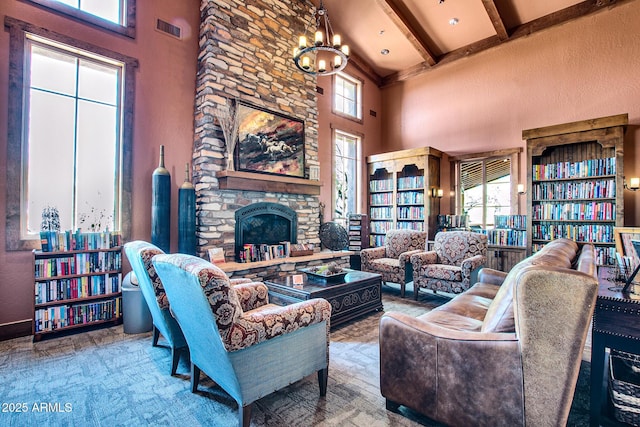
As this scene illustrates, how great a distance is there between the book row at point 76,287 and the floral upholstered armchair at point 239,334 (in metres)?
1.97

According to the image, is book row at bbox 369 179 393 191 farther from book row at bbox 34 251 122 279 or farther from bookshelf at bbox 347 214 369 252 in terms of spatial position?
book row at bbox 34 251 122 279

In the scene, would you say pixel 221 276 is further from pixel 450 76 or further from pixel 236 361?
pixel 450 76

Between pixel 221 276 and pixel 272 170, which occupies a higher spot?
pixel 272 170

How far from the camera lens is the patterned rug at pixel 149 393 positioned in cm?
183

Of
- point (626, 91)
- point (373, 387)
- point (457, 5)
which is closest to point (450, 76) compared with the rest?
point (457, 5)

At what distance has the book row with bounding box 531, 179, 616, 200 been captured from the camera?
4.59 m

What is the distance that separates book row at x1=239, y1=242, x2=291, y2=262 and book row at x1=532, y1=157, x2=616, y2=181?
4419mm

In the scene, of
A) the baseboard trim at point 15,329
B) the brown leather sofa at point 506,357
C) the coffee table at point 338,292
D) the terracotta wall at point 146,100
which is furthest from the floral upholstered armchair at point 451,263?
the baseboard trim at point 15,329

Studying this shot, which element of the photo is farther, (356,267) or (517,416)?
(356,267)

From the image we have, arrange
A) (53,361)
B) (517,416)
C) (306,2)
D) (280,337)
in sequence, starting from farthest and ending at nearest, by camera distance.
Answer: (306,2) < (53,361) < (280,337) < (517,416)

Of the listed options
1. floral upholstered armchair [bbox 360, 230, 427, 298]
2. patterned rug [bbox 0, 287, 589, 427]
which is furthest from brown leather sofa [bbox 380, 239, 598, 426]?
floral upholstered armchair [bbox 360, 230, 427, 298]

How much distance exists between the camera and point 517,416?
1438 millimetres

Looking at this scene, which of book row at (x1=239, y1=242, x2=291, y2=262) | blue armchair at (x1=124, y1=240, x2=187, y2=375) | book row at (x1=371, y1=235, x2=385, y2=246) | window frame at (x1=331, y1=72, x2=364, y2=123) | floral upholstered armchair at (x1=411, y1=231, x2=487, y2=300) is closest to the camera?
blue armchair at (x1=124, y1=240, x2=187, y2=375)

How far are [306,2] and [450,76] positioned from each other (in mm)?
3379
